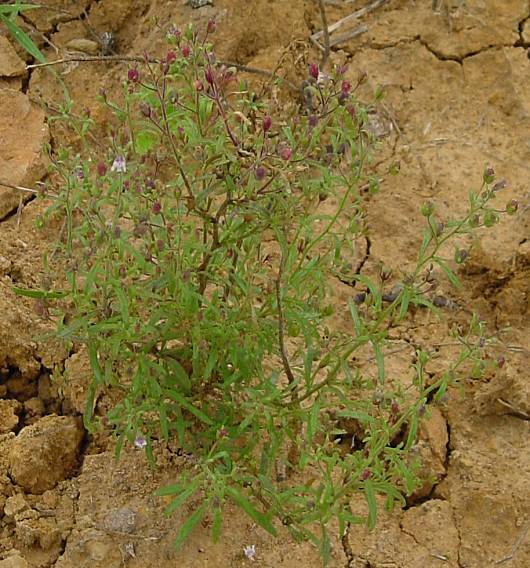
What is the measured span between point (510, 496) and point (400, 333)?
800mm

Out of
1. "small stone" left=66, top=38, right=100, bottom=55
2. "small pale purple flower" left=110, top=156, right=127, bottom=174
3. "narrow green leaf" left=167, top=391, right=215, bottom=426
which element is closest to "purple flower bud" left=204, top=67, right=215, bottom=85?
"small pale purple flower" left=110, top=156, right=127, bottom=174

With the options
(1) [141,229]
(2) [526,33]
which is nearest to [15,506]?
(1) [141,229]

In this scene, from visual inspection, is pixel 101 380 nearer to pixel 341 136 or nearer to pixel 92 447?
pixel 92 447

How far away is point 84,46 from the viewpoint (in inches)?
183

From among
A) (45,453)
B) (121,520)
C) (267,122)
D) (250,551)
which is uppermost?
(267,122)

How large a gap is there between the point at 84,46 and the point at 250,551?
2.66 metres

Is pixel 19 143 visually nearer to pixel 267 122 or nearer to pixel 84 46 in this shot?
pixel 84 46

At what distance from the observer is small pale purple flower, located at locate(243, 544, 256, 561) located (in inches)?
124

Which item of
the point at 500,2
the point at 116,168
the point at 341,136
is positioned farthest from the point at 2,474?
the point at 500,2

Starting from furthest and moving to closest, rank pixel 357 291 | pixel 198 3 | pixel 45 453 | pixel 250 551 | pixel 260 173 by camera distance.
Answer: pixel 198 3
pixel 357 291
pixel 45 453
pixel 250 551
pixel 260 173

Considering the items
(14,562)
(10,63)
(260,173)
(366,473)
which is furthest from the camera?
(10,63)

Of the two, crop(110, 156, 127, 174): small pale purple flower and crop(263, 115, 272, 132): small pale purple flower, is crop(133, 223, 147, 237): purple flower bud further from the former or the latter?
crop(263, 115, 272, 132): small pale purple flower

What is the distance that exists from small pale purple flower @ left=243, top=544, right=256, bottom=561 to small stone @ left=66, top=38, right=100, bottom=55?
2.58m

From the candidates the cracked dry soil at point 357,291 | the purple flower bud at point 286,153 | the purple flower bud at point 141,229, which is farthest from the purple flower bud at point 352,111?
the purple flower bud at point 141,229
